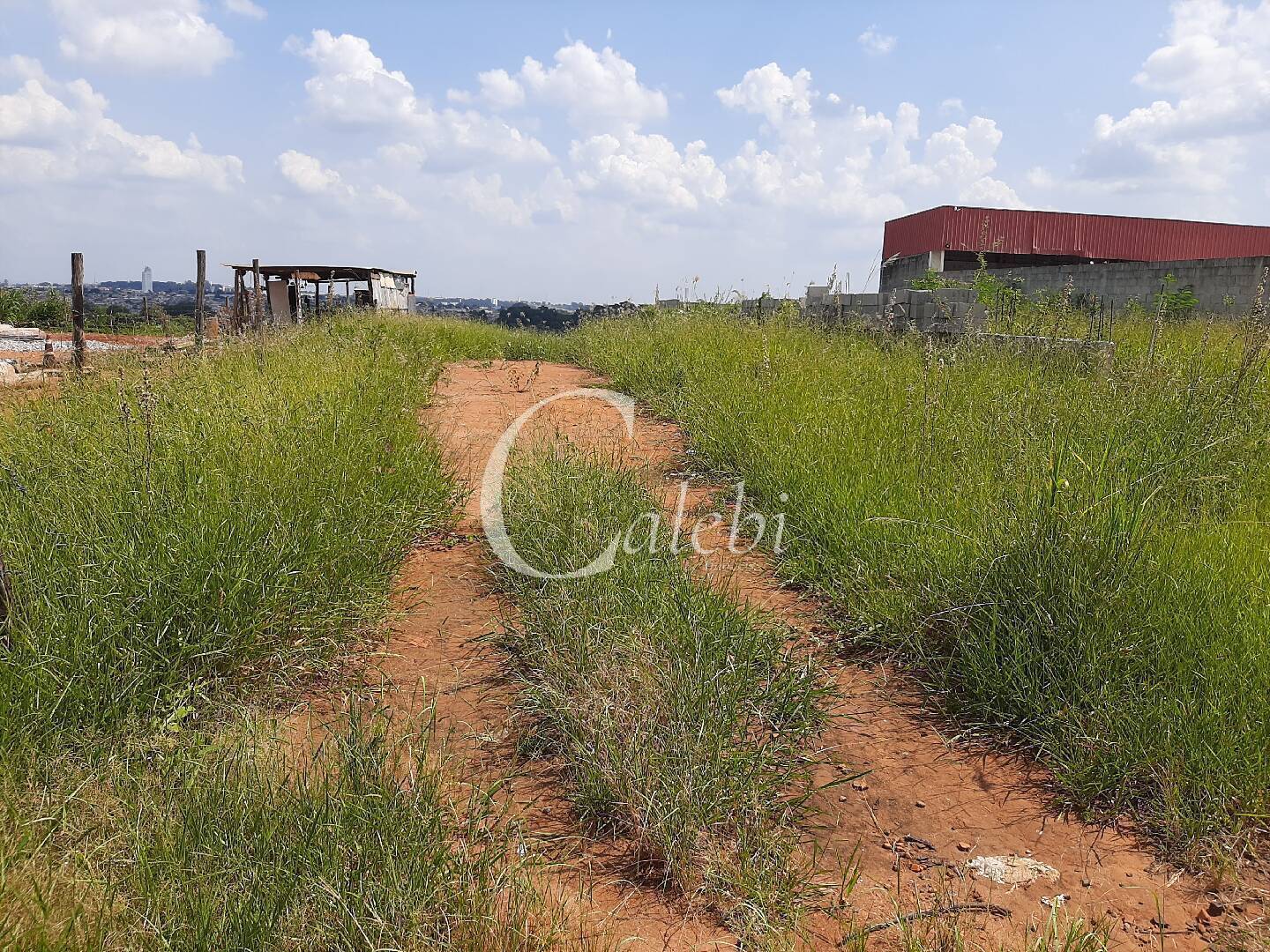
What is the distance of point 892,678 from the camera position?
3377mm

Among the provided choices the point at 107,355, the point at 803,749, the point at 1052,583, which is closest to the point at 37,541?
the point at 803,749

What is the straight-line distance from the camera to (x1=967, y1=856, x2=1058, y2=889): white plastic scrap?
230 centimetres

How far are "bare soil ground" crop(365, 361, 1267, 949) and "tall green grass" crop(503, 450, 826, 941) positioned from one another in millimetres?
98

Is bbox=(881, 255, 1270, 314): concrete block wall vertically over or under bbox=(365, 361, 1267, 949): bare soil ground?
over

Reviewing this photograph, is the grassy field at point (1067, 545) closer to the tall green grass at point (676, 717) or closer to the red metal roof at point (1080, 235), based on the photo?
the tall green grass at point (676, 717)

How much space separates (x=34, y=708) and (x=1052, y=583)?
11.3 feet

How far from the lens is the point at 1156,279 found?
1084 cm

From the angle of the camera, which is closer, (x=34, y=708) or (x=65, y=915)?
(x=65, y=915)

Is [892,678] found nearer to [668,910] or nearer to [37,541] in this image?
[668,910]

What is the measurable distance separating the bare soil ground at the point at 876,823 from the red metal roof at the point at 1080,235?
22.8 metres

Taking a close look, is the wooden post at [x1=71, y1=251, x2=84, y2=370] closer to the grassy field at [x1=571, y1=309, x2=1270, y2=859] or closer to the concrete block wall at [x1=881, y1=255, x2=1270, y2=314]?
the grassy field at [x1=571, y1=309, x2=1270, y2=859]

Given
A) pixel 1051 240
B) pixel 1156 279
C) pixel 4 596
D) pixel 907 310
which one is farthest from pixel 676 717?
pixel 1051 240

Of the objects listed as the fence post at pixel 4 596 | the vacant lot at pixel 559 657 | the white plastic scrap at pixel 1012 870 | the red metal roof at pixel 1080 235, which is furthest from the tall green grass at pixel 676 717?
the red metal roof at pixel 1080 235

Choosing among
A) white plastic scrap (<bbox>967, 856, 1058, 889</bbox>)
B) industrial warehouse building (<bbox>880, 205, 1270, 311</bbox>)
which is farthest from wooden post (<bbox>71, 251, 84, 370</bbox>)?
industrial warehouse building (<bbox>880, 205, 1270, 311</bbox>)
